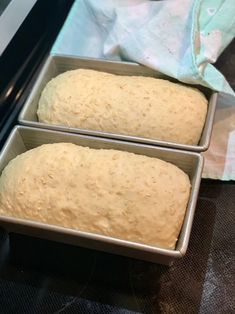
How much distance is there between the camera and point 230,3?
127 cm

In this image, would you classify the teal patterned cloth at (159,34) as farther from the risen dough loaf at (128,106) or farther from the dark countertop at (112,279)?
the dark countertop at (112,279)

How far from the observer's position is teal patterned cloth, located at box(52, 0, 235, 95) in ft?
3.71

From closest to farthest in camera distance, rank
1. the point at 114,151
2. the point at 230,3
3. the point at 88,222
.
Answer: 1. the point at 88,222
2. the point at 114,151
3. the point at 230,3

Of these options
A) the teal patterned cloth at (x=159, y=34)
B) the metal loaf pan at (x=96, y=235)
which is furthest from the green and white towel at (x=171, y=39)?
the metal loaf pan at (x=96, y=235)

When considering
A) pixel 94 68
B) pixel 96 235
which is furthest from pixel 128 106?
pixel 96 235

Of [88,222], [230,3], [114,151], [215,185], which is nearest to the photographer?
[88,222]

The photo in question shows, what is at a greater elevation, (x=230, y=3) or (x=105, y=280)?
(x=230, y=3)

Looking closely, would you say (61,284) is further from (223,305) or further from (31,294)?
(223,305)

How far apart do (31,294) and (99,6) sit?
0.90 metres

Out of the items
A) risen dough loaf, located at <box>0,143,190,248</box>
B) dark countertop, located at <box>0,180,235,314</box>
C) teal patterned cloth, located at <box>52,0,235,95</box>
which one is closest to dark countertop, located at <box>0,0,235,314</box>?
dark countertop, located at <box>0,180,235,314</box>

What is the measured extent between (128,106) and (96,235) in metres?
0.38

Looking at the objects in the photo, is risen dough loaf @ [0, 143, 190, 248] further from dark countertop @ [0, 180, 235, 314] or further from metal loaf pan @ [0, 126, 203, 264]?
dark countertop @ [0, 180, 235, 314]

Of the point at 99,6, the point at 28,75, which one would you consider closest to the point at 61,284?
the point at 28,75

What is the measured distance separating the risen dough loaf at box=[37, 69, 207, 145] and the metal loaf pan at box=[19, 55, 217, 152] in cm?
2
